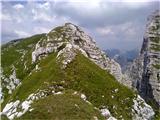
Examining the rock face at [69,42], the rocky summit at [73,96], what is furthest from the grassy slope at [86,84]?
the rock face at [69,42]

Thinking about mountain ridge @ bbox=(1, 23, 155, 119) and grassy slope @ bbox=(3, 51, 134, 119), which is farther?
grassy slope @ bbox=(3, 51, 134, 119)

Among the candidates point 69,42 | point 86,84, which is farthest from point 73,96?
point 69,42

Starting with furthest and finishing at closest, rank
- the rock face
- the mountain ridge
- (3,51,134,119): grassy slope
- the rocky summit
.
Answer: the rock face → (3,51,134,119): grassy slope → the mountain ridge → the rocky summit

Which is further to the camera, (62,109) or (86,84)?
(86,84)

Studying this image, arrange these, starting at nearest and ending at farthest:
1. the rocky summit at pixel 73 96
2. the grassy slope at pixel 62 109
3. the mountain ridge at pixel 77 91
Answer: the grassy slope at pixel 62 109
the rocky summit at pixel 73 96
the mountain ridge at pixel 77 91

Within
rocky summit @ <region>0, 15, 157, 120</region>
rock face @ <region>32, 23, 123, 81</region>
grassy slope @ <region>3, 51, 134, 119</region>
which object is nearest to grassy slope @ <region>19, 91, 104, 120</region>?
rocky summit @ <region>0, 15, 157, 120</region>

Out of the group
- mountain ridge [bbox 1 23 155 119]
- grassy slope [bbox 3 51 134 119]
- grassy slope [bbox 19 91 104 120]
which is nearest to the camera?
grassy slope [bbox 19 91 104 120]

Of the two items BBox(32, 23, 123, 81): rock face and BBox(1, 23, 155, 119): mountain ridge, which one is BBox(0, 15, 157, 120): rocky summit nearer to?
BBox(1, 23, 155, 119): mountain ridge

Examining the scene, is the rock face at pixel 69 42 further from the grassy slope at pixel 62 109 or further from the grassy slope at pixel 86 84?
the grassy slope at pixel 62 109

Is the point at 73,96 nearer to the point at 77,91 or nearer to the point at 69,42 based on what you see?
the point at 77,91

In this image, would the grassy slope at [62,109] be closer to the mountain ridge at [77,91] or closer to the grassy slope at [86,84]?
the mountain ridge at [77,91]

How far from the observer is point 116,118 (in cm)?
7519

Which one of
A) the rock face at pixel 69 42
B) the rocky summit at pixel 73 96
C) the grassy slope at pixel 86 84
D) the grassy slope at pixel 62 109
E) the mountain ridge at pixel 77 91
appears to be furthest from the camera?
the rock face at pixel 69 42

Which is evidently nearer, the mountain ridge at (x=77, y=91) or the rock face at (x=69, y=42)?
the mountain ridge at (x=77, y=91)
